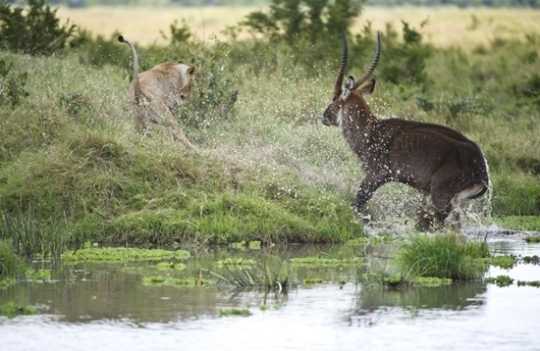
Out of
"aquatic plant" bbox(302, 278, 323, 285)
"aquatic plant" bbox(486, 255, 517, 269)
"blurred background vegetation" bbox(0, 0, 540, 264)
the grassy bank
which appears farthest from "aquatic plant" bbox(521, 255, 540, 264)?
"aquatic plant" bbox(302, 278, 323, 285)

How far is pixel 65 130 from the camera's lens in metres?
13.8

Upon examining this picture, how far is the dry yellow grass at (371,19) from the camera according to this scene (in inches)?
1494

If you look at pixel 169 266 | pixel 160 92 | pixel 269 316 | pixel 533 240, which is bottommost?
pixel 269 316

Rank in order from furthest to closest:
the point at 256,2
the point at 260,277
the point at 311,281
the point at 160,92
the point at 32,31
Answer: the point at 256,2 → the point at 32,31 → the point at 160,92 → the point at 311,281 → the point at 260,277

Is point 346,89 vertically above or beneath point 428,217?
above

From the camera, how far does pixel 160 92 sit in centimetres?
Result: 1505

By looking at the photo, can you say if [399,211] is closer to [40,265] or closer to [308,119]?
[308,119]

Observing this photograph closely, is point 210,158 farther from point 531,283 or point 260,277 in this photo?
point 531,283

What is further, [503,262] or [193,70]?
[193,70]

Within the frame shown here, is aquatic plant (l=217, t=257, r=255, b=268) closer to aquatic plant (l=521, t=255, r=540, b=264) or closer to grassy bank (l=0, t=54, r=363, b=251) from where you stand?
grassy bank (l=0, t=54, r=363, b=251)

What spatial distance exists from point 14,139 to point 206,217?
8.38 feet

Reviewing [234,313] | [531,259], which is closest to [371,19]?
[531,259]

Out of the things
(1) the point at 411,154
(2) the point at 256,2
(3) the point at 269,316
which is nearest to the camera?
(3) the point at 269,316

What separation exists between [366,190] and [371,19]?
91.8 feet
